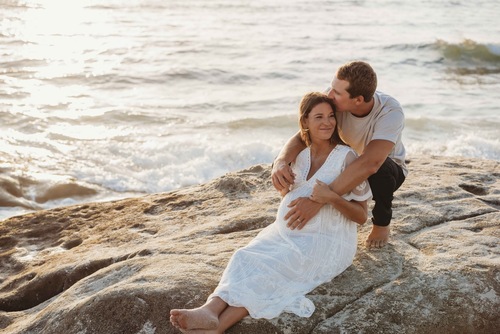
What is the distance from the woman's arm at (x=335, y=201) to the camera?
3.91m

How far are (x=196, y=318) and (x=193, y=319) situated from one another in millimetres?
16

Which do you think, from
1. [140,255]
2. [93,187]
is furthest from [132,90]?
[140,255]

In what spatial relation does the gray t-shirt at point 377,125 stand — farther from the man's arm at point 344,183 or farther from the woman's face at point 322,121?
the woman's face at point 322,121

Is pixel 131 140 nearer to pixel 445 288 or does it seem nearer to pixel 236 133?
pixel 236 133

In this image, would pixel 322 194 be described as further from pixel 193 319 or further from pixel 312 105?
pixel 193 319

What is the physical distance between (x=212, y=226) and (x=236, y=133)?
6.43m

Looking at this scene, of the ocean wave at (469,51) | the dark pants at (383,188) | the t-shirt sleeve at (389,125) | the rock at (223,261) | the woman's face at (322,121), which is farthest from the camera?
the ocean wave at (469,51)

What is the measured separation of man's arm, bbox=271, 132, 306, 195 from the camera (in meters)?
4.12

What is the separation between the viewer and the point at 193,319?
132 inches

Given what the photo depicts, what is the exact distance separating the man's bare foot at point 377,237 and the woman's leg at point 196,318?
1.33m

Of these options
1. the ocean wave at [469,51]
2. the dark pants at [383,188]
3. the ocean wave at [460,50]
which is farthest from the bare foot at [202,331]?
the ocean wave at [469,51]

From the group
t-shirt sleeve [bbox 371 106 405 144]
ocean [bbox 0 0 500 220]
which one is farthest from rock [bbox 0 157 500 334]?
ocean [bbox 0 0 500 220]

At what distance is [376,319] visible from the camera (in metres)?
3.65

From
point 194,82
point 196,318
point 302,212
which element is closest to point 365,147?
point 302,212
